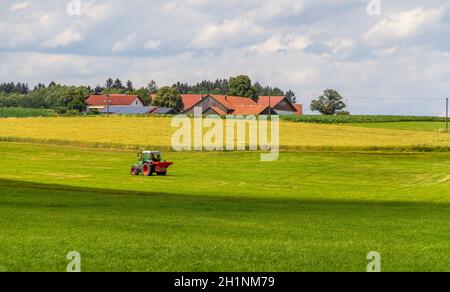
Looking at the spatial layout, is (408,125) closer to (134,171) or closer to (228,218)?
(134,171)

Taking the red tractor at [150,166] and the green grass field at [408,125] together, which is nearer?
the red tractor at [150,166]

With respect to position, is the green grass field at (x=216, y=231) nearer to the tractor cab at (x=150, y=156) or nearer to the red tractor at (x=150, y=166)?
the red tractor at (x=150, y=166)

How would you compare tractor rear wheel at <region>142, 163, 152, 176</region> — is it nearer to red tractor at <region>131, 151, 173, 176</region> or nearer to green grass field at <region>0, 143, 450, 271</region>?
red tractor at <region>131, 151, 173, 176</region>

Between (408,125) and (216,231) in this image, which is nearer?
(216,231)

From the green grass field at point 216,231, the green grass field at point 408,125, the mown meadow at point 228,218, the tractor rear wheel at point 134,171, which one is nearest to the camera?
the green grass field at point 216,231

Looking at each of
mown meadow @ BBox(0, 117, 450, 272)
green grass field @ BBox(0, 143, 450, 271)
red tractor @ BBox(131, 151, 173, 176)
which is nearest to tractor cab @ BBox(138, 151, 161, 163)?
red tractor @ BBox(131, 151, 173, 176)

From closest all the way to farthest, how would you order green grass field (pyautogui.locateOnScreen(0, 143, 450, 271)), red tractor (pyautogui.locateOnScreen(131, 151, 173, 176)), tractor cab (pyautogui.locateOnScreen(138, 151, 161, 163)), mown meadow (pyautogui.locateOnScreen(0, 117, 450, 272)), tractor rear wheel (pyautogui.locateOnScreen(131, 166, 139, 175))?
1. green grass field (pyautogui.locateOnScreen(0, 143, 450, 271))
2. mown meadow (pyautogui.locateOnScreen(0, 117, 450, 272))
3. red tractor (pyautogui.locateOnScreen(131, 151, 173, 176))
4. tractor cab (pyautogui.locateOnScreen(138, 151, 161, 163))
5. tractor rear wheel (pyautogui.locateOnScreen(131, 166, 139, 175))

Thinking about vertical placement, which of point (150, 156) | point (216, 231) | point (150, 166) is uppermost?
point (216, 231)

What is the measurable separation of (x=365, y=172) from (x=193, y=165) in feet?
59.5

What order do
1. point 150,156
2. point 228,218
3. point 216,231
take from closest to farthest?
point 216,231
point 228,218
point 150,156

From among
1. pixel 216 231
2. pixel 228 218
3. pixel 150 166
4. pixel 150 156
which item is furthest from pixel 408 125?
pixel 216 231

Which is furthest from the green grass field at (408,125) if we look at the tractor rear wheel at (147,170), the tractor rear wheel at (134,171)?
the tractor rear wheel at (147,170)
